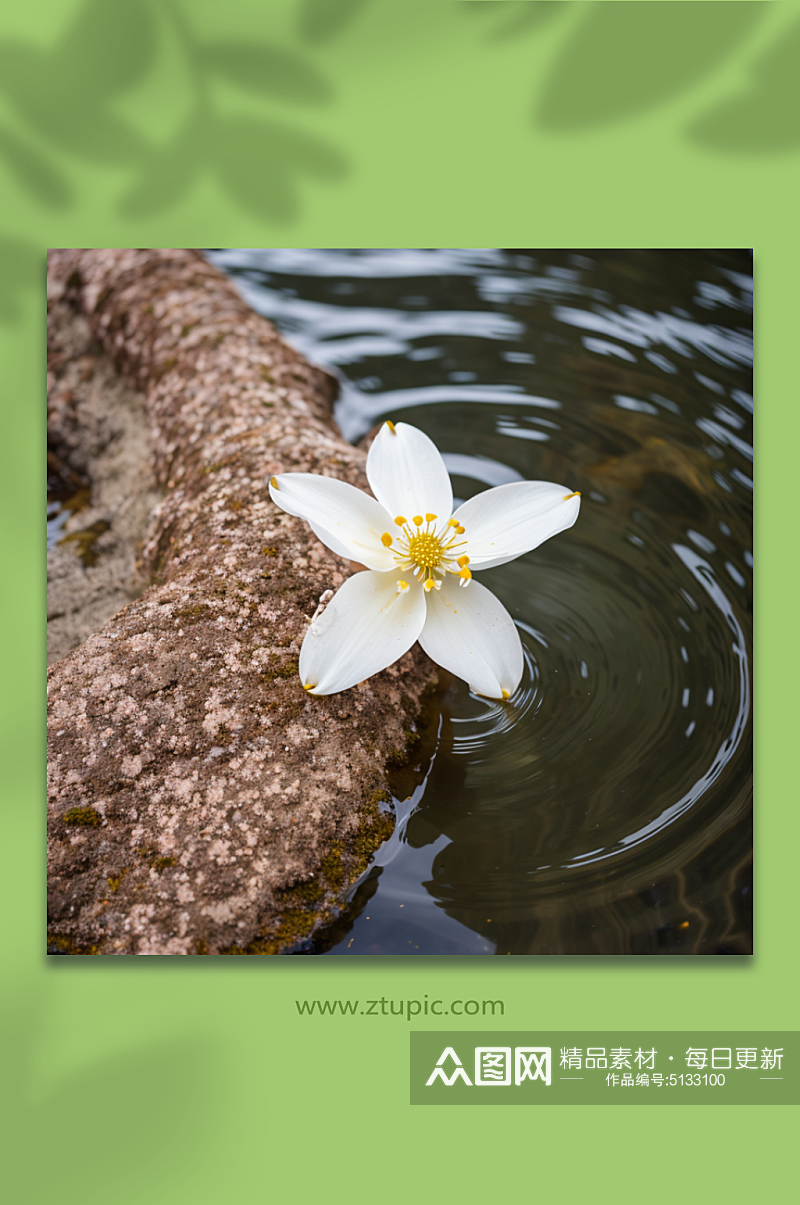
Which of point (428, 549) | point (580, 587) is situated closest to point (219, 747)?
point (428, 549)

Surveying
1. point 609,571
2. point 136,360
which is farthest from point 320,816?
point 136,360

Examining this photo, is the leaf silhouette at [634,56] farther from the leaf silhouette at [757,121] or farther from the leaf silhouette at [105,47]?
the leaf silhouette at [105,47]

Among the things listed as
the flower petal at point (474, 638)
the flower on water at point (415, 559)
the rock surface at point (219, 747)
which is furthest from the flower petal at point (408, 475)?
the rock surface at point (219, 747)

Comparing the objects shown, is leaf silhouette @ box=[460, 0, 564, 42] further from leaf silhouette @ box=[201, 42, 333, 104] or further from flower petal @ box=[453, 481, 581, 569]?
flower petal @ box=[453, 481, 581, 569]

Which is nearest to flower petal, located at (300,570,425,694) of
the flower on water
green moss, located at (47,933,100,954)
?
the flower on water

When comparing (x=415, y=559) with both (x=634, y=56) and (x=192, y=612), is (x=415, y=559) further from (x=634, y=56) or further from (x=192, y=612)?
(x=634, y=56)

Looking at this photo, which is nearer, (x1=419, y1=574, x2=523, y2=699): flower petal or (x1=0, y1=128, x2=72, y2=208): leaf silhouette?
(x1=419, y1=574, x2=523, y2=699): flower petal
